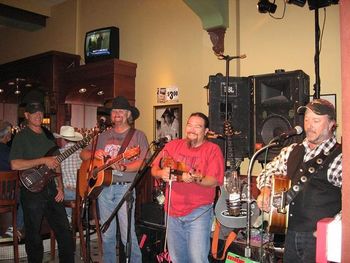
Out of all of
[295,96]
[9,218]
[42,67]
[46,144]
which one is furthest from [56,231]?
[42,67]

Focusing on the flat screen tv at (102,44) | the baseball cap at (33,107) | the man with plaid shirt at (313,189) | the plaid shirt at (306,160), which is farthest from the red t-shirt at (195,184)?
the flat screen tv at (102,44)

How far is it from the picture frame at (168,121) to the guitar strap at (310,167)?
11.2ft

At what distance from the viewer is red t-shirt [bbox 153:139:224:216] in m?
2.87

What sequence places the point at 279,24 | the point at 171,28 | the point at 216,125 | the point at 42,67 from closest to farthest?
1. the point at 216,125
2. the point at 279,24
3. the point at 171,28
4. the point at 42,67

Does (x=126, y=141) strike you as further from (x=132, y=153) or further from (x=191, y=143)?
(x=191, y=143)

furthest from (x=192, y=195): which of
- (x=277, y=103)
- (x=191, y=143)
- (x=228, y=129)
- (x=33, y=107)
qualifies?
(x=33, y=107)

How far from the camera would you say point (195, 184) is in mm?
2883

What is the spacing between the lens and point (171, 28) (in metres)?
6.00

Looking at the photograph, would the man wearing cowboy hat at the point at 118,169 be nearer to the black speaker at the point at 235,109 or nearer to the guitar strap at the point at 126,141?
the guitar strap at the point at 126,141

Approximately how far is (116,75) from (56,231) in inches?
126

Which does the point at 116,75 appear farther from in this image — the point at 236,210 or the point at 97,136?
the point at 236,210

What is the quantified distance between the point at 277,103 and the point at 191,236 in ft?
6.16

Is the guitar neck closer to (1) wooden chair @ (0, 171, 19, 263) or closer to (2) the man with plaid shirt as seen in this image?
(1) wooden chair @ (0, 171, 19, 263)

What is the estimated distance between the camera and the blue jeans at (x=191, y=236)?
284 centimetres
